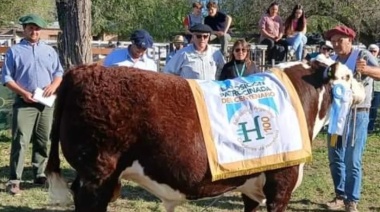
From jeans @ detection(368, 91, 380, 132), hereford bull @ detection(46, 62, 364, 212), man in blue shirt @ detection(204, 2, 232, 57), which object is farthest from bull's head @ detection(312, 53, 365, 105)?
man in blue shirt @ detection(204, 2, 232, 57)

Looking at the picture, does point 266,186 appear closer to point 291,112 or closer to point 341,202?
point 291,112

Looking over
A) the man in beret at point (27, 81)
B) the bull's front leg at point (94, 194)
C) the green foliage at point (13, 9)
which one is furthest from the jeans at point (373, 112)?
the green foliage at point (13, 9)

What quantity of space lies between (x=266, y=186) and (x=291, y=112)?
0.61m

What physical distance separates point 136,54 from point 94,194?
6.97 ft

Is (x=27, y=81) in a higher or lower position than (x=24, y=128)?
higher

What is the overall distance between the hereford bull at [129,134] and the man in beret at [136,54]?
5.16ft

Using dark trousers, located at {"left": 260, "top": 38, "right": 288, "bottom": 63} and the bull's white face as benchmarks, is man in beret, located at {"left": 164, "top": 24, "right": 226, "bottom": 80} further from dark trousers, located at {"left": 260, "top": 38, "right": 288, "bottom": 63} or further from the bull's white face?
dark trousers, located at {"left": 260, "top": 38, "right": 288, "bottom": 63}

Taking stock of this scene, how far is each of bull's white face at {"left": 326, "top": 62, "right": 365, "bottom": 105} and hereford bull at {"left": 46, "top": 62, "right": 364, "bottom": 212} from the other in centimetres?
120

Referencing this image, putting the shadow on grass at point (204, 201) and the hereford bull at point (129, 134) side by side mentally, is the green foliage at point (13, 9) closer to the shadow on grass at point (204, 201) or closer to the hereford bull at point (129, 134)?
the shadow on grass at point (204, 201)

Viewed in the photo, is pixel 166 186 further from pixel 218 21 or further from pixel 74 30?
pixel 218 21

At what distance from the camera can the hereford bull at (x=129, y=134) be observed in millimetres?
4023

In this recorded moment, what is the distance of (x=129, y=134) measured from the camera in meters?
4.03

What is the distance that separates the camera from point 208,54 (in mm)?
6336

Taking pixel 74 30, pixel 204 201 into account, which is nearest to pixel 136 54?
pixel 204 201
